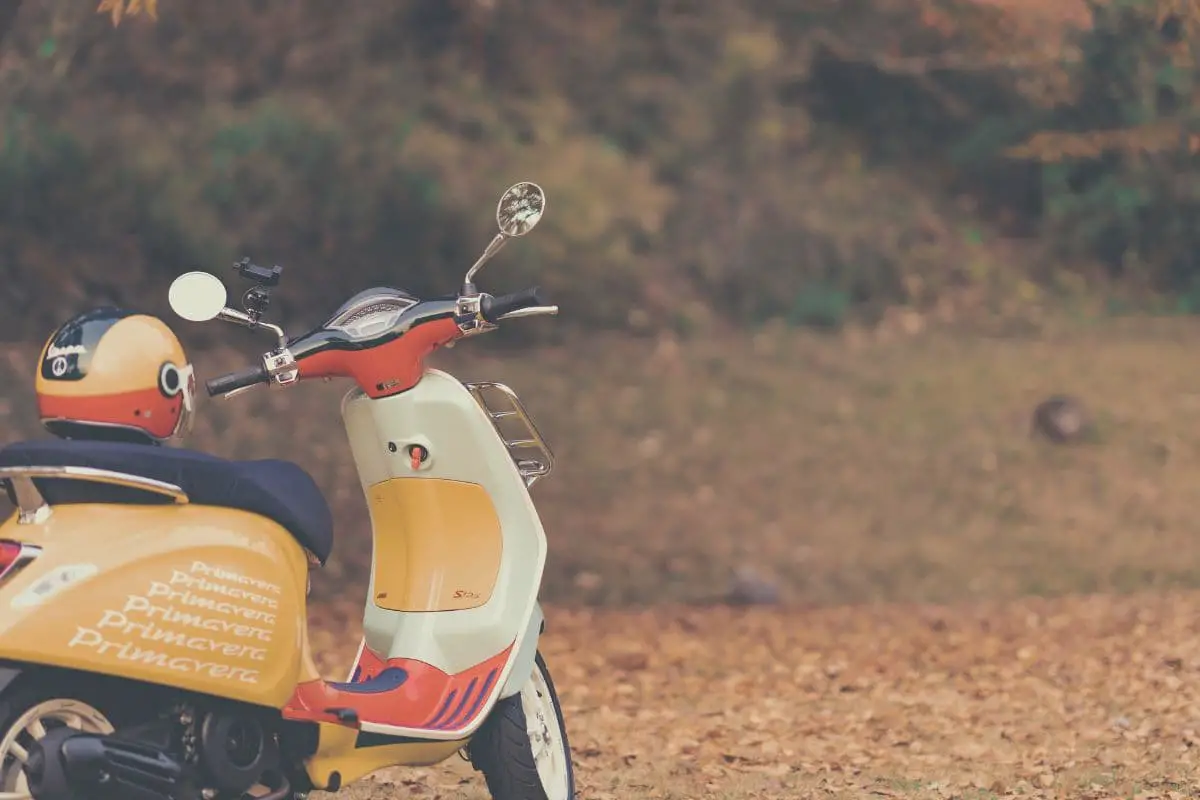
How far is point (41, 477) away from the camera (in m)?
3.82

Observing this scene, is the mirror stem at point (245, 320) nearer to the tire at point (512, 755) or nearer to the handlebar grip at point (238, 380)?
the handlebar grip at point (238, 380)

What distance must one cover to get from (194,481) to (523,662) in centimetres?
98

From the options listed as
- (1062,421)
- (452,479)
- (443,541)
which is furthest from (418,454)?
(1062,421)

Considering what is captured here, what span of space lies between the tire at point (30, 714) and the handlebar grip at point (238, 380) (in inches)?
29.2

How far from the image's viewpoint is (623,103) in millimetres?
14023

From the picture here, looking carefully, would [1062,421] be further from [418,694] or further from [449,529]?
[418,694]

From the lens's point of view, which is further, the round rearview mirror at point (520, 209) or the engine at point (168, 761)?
the round rearview mirror at point (520, 209)

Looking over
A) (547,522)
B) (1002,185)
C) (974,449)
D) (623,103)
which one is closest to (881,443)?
(974,449)

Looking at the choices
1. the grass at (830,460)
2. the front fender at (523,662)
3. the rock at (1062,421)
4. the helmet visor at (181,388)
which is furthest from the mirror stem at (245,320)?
the rock at (1062,421)

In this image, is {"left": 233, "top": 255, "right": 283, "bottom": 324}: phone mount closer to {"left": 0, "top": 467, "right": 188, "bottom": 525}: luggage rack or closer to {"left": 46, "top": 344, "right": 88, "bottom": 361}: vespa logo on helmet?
{"left": 46, "top": 344, "right": 88, "bottom": 361}: vespa logo on helmet

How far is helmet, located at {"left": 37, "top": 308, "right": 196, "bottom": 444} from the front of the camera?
13.0ft

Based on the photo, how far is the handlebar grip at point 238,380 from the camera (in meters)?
4.21

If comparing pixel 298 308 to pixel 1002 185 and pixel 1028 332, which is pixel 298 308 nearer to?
pixel 1028 332

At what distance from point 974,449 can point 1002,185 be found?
4793 millimetres
